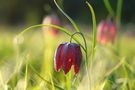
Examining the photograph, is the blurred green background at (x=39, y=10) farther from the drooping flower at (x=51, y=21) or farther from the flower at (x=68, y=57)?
the flower at (x=68, y=57)

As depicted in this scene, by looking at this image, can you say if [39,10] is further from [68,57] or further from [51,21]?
[68,57]

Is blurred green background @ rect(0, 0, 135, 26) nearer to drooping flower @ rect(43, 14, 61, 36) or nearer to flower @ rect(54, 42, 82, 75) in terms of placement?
drooping flower @ rect(43, 14, 61, 36)

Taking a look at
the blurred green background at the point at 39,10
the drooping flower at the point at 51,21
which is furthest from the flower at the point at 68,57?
the blurred green background at the point at 39,10

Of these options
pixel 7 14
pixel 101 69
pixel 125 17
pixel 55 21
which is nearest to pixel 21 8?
pixel 7 14

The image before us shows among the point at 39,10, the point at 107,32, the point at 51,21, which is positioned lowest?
the point at 107,32

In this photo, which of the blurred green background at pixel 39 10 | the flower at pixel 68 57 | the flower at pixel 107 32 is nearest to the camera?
the flower at pixel 68 57

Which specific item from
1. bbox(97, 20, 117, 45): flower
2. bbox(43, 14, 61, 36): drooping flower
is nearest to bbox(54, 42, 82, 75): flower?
bbox(97, 20, 117, 45): flower

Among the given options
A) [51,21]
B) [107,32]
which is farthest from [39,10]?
[107,32]

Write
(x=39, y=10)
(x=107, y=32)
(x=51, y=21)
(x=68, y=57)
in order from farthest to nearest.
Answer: (x=39, y=10), (x=51, y=21), (x=107, y=32), (x=68, y=57)
